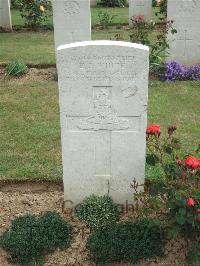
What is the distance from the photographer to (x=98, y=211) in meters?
4.30

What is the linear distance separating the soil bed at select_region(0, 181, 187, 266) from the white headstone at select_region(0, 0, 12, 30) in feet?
33.8

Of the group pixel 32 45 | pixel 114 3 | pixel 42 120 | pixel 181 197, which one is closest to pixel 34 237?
pixel 181 197

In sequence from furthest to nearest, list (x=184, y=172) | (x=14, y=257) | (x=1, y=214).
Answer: (x=1, y=214), (x=14, y=257), (x=184, y=172)

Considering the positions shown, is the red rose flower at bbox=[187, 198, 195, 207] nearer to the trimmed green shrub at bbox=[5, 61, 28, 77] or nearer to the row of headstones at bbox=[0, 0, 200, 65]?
the row of headstones at bbox=[0, 0, 200, 65]

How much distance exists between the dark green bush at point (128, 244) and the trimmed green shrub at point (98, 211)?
11.0 inches

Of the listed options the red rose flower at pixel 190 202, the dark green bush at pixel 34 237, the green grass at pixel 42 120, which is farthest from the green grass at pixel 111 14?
the red rose flower at pixel 190 202

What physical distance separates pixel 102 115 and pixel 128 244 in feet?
3.85

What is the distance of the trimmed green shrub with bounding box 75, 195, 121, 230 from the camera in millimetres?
4262

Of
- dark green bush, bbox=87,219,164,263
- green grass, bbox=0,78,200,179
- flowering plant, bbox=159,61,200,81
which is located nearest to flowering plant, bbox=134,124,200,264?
dark green bush, bbox=87,219,164,263

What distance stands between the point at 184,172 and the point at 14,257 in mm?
1667

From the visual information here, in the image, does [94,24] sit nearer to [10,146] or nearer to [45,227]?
[10,146]

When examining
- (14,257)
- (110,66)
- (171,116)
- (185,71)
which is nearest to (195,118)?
(171,116)

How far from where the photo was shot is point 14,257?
398cm

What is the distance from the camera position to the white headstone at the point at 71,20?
8445 mm
